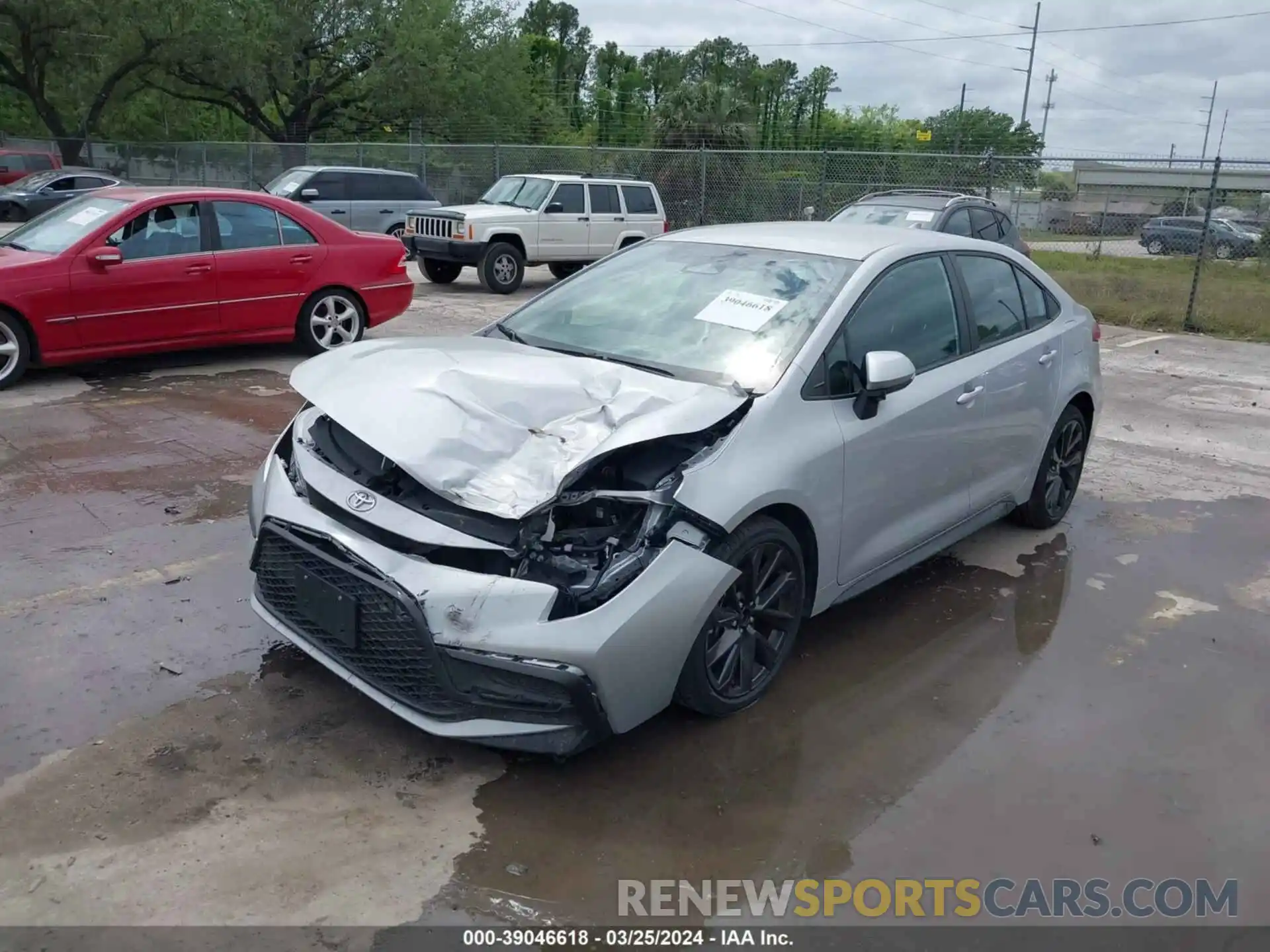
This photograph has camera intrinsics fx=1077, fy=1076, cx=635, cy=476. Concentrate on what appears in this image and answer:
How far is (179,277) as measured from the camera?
8.47m

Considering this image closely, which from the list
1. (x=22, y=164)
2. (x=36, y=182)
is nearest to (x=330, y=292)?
(x=36, y=182)

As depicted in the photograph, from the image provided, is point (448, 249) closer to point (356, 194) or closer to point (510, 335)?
point (356, 194)

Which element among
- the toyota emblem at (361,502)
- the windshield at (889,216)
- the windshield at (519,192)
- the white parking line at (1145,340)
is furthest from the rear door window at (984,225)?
the toyota emblem at (361,502)

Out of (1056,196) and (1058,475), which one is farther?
(1056,196)

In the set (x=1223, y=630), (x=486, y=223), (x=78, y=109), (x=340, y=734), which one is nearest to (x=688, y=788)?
(x=340, y=734)

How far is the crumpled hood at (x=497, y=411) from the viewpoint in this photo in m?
3.41

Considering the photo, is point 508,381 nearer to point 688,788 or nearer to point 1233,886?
point 688,788

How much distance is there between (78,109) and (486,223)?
96.8 ft

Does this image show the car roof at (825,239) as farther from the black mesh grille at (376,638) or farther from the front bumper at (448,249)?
the front bumper at (448,249)

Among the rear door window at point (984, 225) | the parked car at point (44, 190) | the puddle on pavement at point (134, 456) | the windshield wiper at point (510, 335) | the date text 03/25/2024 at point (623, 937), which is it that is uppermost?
the rear door window at point (984, 225)

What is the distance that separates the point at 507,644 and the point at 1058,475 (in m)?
3.93

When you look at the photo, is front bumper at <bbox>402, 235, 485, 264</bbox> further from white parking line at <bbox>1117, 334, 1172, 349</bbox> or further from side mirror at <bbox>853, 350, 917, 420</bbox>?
side mirror at <bbox>853, 350, 917, 420</bbox>

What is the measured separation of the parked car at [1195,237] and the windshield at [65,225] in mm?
14515

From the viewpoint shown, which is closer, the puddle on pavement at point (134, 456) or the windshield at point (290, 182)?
the puddle on pavement at point (134, 456)
